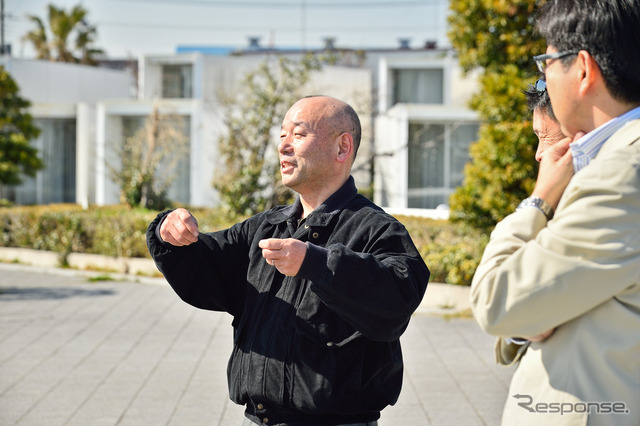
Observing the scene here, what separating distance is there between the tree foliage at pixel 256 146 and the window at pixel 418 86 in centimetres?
1101

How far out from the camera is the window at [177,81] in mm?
26250

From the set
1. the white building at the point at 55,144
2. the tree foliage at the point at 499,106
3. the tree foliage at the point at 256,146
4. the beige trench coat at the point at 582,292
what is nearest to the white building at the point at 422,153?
the tree foliage at the point at 256,146

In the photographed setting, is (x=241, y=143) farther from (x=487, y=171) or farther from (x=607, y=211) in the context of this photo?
(x=607, y=211)

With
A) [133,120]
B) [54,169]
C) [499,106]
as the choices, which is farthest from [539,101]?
[54,169]

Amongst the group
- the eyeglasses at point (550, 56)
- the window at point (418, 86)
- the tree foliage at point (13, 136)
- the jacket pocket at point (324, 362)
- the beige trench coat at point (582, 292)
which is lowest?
the jacket pocket at point (324, 362)

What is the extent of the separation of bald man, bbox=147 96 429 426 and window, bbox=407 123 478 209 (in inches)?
701

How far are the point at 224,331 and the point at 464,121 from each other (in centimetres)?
1364

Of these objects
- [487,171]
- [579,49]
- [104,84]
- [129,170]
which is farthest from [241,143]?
[104,84]

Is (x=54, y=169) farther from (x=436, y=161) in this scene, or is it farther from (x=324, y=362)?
(x=324, y=362)

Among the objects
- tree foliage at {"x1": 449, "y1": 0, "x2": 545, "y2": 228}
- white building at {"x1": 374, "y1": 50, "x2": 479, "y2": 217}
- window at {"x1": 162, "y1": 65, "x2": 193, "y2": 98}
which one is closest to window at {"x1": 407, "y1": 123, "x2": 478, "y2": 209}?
white building at {"x1": 374, "y1": 50, "x2": 479, "y2": 217}

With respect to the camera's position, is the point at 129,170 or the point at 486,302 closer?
the point at 486,302

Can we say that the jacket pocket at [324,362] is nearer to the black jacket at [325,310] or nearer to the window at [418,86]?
the black jacket at [325,310]

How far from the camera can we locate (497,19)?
9.84 m

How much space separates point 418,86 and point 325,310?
24280 mm
